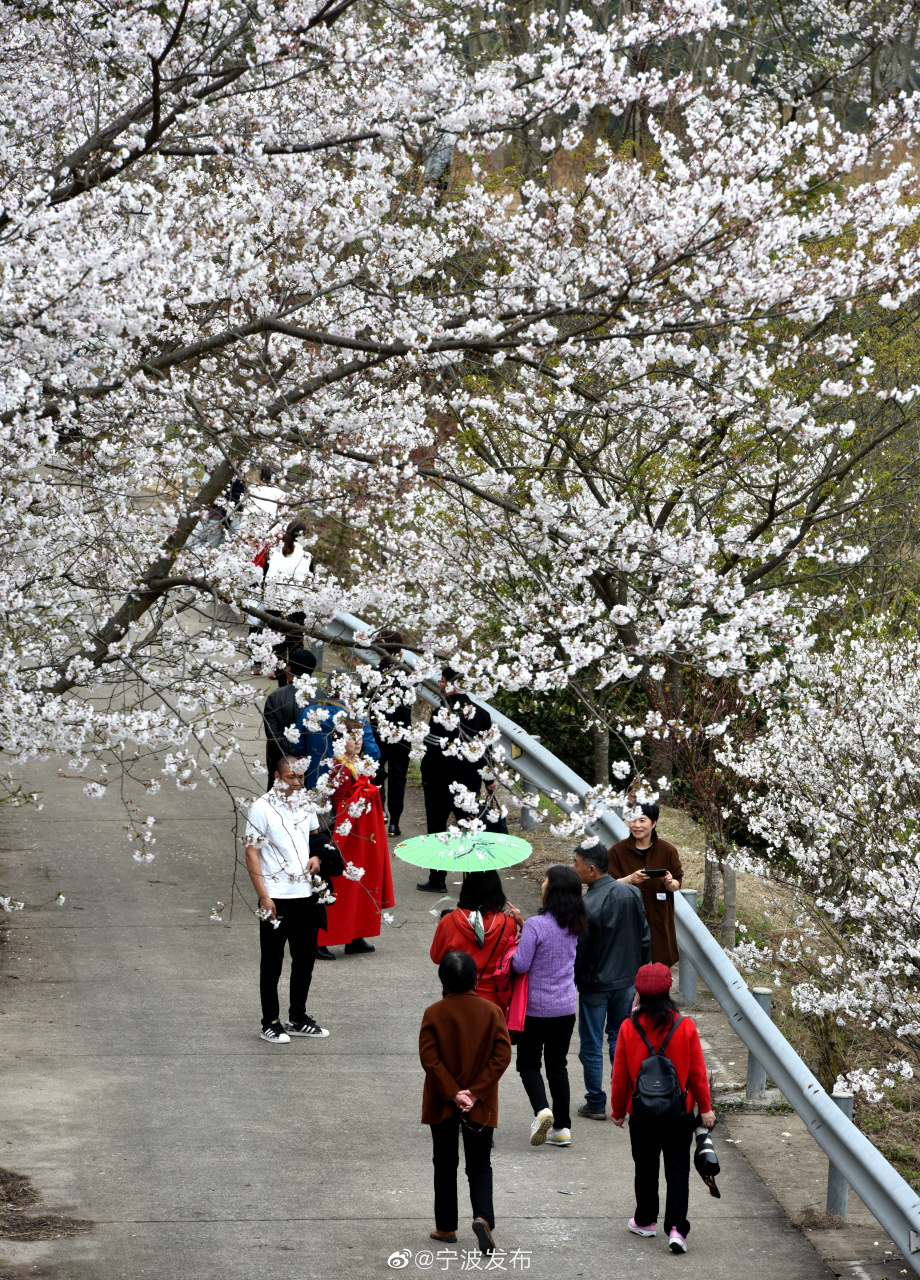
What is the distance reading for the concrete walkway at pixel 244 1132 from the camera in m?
6.16

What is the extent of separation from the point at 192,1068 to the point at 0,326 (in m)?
4.66

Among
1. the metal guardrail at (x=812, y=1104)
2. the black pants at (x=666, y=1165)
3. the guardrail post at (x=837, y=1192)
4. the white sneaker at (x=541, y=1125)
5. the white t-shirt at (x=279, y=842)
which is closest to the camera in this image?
the metal guardrail at (x=812, y=1104)

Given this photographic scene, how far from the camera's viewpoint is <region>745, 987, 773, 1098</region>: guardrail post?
7.85 metres

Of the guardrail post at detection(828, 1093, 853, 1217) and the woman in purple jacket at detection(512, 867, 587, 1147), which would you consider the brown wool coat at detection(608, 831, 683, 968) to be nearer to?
the woman in purple jacket at detection(512, 867, 587, 1147)

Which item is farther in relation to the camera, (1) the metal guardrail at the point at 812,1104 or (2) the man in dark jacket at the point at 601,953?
(2) the man in dark jacket at the point at 601,953

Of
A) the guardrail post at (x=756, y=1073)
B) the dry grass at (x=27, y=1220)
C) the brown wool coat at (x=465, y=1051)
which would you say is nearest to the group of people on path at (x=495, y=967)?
the brown wool coat at (x=465, y=1051)

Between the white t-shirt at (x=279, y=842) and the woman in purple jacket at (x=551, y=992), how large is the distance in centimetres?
162

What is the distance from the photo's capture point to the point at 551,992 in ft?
23.5

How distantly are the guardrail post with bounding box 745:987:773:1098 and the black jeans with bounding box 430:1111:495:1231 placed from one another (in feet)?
7.49

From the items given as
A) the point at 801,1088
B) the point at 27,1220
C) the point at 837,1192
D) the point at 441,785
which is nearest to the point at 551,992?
the point at 801,1088

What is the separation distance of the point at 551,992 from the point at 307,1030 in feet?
6.88

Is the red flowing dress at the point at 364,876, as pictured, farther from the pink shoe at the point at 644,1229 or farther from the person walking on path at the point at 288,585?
the pink shoe at the point at 644,1229

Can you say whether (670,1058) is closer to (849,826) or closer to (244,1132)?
(244,1132)

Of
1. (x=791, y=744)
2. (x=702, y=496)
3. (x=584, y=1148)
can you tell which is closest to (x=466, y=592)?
(x=702, y=496)
